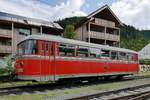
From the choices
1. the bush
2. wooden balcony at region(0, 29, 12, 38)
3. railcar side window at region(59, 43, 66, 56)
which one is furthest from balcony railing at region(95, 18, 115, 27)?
railcar side window at region(59, 43, 66, 56)

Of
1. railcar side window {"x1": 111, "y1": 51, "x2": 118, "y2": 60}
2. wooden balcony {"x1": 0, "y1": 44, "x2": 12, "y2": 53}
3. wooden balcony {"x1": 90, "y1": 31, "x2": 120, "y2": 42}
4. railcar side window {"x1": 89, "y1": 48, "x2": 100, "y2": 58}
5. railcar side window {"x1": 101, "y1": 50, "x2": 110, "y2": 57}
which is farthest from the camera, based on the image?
wooden balcony {"x1": 90, "y1": 31, "x2": 120, "y2": 42}

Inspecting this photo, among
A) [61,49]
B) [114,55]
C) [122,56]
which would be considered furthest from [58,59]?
[122,56]

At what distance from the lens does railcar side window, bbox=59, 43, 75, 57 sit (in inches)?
656

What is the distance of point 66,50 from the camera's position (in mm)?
17078

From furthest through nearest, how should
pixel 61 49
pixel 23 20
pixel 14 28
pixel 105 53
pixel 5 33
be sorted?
pixel 23 20 < pixel 14 28 < pixel 5 33 < pixel 105 53 < pixel 61 49

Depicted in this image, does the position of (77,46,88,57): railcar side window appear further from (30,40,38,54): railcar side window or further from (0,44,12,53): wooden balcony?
(0,44,12,53): wooden balcony

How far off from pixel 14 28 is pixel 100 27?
52.3ft

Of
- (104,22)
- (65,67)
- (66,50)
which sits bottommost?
(65,67)

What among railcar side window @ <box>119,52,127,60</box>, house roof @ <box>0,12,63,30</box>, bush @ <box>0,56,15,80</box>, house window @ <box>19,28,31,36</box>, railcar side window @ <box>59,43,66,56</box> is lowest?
bush @ <box>0,56,15,80</box>

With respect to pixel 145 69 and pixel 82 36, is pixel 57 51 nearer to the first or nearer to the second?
pixel 145 69

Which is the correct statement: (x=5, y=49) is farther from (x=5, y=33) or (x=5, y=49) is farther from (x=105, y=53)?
(x=105, y=53)

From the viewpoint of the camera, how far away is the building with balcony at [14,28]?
128 ft

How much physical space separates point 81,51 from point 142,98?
7.11 meters

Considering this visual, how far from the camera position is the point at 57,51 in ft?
53.8
